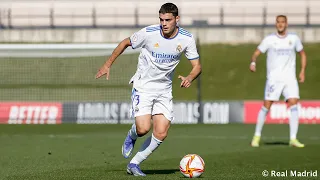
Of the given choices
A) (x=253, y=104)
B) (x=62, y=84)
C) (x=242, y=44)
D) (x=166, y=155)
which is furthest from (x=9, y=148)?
(x=242, y=44)

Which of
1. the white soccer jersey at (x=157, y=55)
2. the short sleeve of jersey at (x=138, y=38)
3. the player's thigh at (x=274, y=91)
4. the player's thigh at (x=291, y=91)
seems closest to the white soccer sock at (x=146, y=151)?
the white soccer jersey at (x=157, y=55)

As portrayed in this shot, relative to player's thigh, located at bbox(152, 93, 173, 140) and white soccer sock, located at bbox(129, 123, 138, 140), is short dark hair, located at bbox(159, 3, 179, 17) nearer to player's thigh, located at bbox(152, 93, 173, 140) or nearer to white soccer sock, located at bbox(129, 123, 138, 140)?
player's thigh, located at bbox(152, 93, 173, 140)

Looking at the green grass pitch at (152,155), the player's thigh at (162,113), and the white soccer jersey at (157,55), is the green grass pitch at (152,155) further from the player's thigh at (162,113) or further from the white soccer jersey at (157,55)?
the white soccer jersey at (157,55)

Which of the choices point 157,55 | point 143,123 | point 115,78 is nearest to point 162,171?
point 143,123

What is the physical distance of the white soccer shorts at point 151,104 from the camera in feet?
38.3

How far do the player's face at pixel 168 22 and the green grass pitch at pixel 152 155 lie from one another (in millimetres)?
1890

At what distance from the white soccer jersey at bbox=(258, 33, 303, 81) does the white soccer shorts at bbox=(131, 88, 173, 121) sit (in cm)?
581

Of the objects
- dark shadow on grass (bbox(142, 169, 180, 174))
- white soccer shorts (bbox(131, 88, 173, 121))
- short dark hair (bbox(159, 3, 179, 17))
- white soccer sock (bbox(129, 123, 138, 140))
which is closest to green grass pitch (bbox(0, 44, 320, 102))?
dark shadow on grass (bbox(142, 169, 180, 174))

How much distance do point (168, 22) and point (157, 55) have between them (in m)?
0.52

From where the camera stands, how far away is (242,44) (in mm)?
37688

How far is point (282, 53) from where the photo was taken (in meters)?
17.2

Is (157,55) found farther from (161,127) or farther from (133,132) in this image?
(133,132)

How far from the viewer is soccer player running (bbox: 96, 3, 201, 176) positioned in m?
11.5

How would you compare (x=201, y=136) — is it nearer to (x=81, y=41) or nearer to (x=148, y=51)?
(x=148, y=51)
